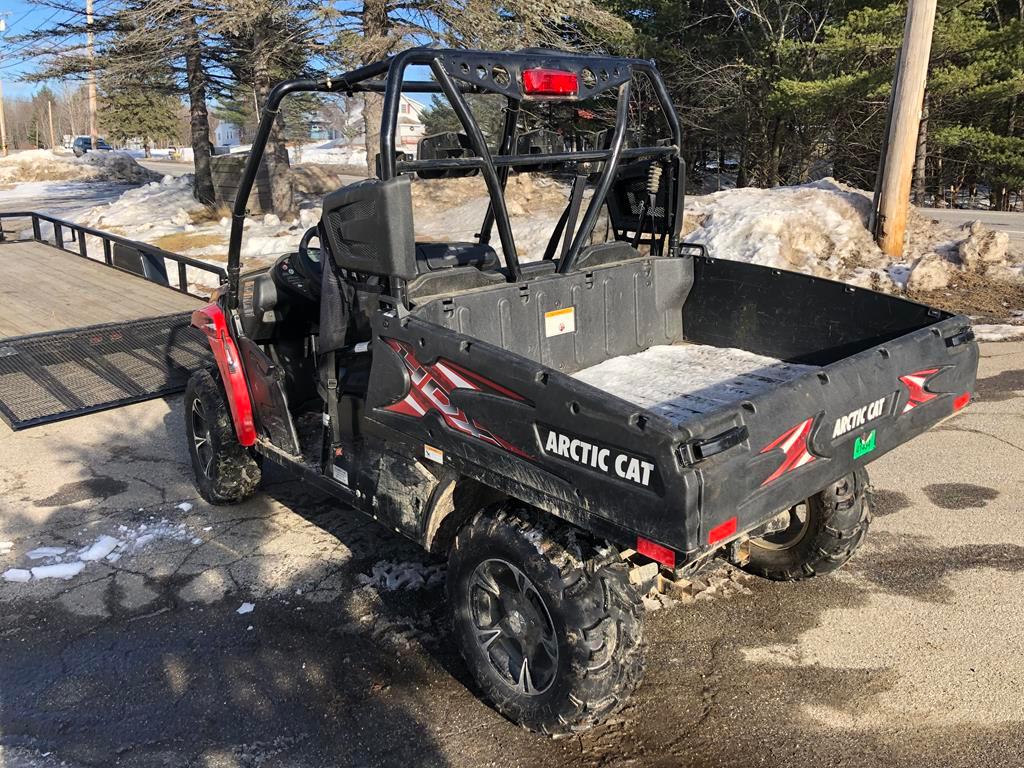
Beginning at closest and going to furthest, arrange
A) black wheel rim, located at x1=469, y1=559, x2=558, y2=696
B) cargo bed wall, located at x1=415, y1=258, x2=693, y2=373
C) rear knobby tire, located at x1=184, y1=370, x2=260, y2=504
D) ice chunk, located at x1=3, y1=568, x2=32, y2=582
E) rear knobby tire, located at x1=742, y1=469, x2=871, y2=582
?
black wheel rim, located at x1=469, y1=559, x2=558, y2=696 → cargo bed wall, located at x1=415, y1=258, x2=693, y2=373 → rear knobby tire, located at x1=742, y1=469, x2=871, y2=582 → ice chunk, located at x1=3, y1=568, x2=32, y2=582 → rear knobby tire, located at x1=184, y1=370, x2=260, y2=504

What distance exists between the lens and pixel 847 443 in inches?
121

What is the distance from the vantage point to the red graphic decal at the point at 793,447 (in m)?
2.77

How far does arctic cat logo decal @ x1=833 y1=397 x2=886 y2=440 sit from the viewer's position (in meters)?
3.01

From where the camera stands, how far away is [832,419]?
2.96 metres

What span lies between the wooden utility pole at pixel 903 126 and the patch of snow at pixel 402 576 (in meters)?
9.39

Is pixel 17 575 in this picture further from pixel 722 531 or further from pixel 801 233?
pixel 801 233

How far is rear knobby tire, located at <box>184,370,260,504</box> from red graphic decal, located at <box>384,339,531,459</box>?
74.2 inches

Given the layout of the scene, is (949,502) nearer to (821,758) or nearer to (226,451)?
(821,758)

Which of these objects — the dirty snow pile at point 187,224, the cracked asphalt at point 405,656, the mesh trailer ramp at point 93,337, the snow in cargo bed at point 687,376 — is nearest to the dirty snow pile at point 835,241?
the cracked asphalt at point 405,656

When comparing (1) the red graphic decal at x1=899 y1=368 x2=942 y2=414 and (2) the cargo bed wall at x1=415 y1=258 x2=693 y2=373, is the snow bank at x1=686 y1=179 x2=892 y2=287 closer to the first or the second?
(2) the cargo bed wall at x1=415 y1=258 x2=693 y2=373

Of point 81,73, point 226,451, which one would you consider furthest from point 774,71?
point 226,451

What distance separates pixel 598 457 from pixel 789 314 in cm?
210

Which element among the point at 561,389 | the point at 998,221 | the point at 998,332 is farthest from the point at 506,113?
the point at 998,221

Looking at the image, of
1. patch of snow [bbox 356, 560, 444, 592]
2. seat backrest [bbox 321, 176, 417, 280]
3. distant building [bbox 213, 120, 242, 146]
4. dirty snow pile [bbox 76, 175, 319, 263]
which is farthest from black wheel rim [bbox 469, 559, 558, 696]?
distant building [bbox 213, 120, 242, 146]
